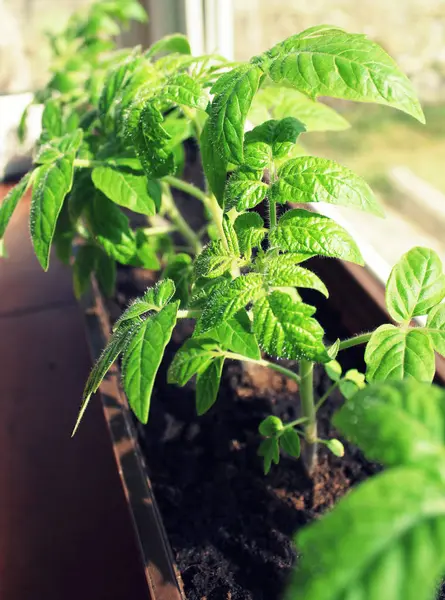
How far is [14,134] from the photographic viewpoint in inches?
60.2

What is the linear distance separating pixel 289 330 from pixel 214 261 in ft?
0.35

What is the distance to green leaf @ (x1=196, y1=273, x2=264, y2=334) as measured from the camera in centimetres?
47

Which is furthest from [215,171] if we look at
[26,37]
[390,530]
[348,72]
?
[26,37]

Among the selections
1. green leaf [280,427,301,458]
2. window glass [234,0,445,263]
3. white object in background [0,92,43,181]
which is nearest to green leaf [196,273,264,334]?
green leaf [280,427,301,458]

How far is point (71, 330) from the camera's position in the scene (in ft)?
3.85

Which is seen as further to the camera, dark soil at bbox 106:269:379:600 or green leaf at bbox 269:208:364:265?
dark soil at bbox 106:269:379:600

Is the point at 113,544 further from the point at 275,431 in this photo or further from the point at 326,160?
the point at 326,160

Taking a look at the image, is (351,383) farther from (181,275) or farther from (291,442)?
(181,275)

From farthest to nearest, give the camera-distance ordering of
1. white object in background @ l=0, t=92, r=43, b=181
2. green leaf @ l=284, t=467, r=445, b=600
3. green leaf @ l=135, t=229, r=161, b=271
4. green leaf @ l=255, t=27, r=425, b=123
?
white object in background @ l=0, t=92, r=43, b=181, green leaf @ l=135, t=229, r=161, b=271, green leaf @ l=255, t=27, r=425, b=123, green leaf @ l=284, t=467, r=445, b=600

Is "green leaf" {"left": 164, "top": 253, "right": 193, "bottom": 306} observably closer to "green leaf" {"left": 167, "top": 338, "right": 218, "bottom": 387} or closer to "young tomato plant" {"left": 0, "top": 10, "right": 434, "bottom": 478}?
"young tomato plant" {"left": 0, "top": 10, "right": 434, "bottom": 478}

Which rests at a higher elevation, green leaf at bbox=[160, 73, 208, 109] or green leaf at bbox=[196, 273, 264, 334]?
green leaf at bbox=[160, 73, 208, 109]

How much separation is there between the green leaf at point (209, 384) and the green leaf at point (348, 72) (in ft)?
0.97

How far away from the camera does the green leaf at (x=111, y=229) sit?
29.5 inches

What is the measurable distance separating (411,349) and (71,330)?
2.71ft
